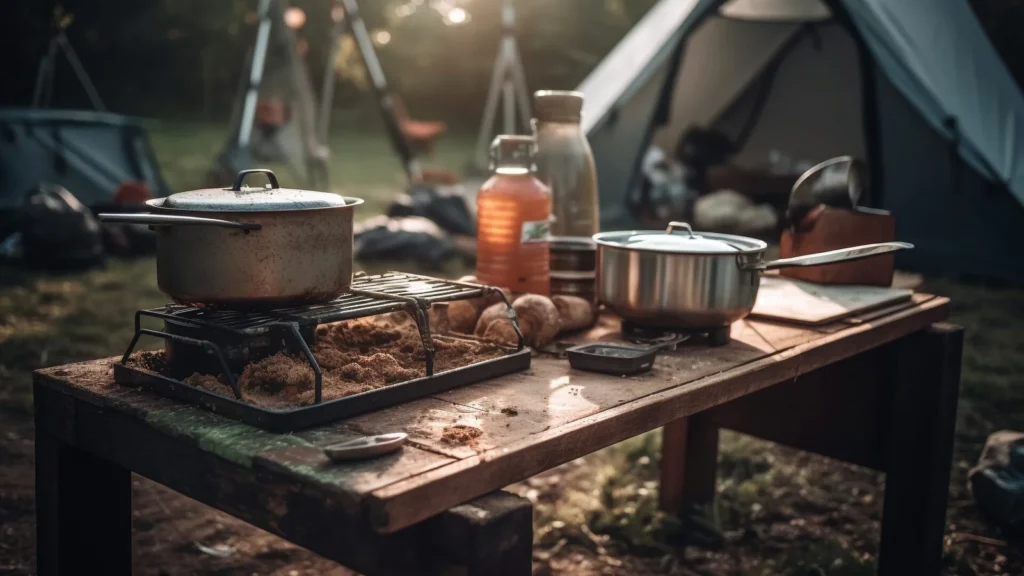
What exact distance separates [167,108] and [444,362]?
2185 cm

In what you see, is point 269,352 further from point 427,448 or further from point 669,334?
point 669,334

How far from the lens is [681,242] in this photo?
1774 millimetres

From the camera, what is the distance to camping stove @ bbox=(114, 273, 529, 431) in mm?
1277

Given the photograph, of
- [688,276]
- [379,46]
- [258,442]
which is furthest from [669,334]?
[379,46]

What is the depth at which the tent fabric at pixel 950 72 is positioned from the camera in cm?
647

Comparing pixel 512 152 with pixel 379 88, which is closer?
pixel 512 152

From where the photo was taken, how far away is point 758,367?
5.49 ft

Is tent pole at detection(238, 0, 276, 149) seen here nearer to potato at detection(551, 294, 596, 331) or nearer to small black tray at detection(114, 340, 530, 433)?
potato at detection(551, 294, 596, 331)

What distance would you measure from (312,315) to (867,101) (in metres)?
7.01

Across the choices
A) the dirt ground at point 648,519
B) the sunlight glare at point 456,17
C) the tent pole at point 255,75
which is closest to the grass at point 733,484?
the dirt ground at point 648,519

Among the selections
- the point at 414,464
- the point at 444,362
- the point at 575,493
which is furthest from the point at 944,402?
the point at 414,464

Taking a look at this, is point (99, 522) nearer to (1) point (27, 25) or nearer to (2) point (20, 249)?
(2) point (20, 249)

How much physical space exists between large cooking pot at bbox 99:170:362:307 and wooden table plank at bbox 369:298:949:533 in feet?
1.36

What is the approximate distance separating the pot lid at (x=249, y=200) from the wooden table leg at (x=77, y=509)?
1.51ft
